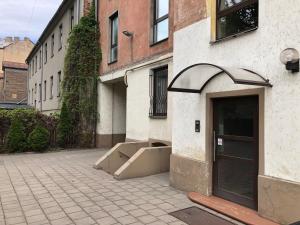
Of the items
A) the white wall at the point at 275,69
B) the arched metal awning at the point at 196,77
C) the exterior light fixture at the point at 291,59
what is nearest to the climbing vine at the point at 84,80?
the arched metal awning at the point at 196,77

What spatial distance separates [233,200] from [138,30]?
6.93 m

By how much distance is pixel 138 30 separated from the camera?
1079cm

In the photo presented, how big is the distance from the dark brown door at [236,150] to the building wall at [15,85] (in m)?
37.7

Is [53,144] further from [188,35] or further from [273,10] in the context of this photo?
[273,10]

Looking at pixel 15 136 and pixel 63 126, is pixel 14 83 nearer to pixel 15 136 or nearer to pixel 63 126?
pixel 63 126

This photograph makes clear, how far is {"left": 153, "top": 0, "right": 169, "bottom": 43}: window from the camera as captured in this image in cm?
945

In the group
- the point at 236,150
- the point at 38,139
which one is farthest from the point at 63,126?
the point at 236,150

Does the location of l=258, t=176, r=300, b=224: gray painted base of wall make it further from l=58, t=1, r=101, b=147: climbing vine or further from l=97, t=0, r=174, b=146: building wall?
l=58, t=1, r=101, b=147: climbing vine

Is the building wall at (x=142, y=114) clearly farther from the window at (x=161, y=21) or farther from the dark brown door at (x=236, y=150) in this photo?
the dark brown door at (x=236, y=150)

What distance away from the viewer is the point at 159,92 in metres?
9.69

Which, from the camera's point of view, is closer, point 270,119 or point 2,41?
point 270,119

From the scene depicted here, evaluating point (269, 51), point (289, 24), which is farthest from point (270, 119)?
point (289, 24)

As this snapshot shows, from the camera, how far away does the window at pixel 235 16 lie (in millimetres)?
5414

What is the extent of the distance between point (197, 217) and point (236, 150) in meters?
1.31
